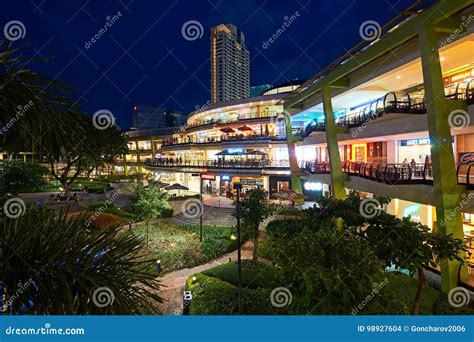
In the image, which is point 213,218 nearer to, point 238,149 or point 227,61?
point 238,149

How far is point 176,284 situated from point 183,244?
4.57 meters

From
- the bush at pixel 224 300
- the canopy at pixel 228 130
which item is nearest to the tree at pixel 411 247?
the bush at pixel 224 300

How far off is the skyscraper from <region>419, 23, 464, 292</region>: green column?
3603 inches

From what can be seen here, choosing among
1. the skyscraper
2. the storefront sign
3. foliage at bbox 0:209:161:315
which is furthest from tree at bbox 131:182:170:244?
the skyscraper

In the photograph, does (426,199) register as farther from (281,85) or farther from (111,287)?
(281,85)

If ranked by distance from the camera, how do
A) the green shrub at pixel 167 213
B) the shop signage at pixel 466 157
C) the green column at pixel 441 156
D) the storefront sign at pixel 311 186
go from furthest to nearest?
the storefront sign at pixel 311 186, the green shrub at pixel 167 213, the shop signage at pixel 466 157, the green column at pixel 441 156

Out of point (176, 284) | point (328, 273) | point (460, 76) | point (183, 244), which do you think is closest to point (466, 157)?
point (460, 76)

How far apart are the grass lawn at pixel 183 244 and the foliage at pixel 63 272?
11273mm

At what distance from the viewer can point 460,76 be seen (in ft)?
44.6

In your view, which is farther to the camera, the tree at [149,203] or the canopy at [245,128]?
the canopy at [245,128]

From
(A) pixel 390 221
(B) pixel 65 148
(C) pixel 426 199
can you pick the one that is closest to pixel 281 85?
(C) pixel 426 199

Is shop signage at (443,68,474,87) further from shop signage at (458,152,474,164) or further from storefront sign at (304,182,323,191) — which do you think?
storefront sign at (304,182,323,191)

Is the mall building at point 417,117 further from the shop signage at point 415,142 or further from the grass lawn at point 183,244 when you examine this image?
the grass lawn at point 183,244

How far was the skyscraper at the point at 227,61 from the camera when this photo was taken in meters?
94.5
